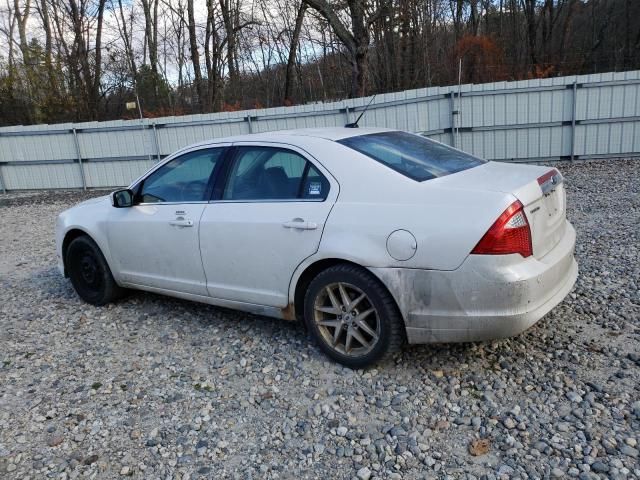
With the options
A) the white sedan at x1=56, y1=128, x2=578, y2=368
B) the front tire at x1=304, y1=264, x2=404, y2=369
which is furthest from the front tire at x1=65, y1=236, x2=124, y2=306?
the front tire at x1=304, y1=264, x2=404, y2=369

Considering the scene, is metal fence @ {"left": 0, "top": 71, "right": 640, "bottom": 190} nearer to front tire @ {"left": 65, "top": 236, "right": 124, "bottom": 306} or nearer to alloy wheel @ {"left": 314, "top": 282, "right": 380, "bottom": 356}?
front tire @ {"left": 65, "top": 236, "right": 124, "bottom": 306}

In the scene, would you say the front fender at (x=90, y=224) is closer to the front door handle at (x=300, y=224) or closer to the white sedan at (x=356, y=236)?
the white sedan at (x=356, y=236)

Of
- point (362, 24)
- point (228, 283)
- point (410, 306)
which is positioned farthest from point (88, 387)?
point (362, 24)

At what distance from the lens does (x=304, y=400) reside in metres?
3.27

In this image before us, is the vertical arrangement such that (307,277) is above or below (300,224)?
below

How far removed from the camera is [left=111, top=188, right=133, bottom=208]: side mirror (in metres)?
4.59

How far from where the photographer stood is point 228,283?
4004 millimetres

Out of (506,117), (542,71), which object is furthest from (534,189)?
(542,71)

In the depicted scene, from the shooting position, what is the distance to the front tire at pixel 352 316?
10.7ft

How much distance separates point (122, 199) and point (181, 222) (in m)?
0.79

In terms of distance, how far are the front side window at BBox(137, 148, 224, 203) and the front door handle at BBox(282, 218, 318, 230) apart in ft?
2.98

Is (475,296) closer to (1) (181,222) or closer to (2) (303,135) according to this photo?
(2) (303,135)

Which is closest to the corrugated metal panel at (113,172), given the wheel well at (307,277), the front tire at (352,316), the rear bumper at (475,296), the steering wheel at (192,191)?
the steering wheel at (192,191)

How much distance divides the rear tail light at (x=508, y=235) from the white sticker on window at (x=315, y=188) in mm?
1121
